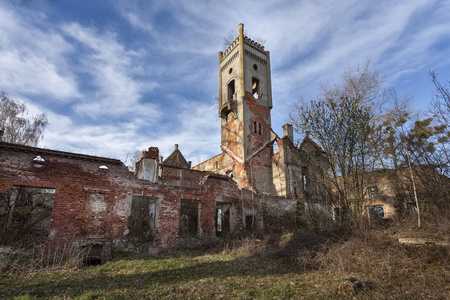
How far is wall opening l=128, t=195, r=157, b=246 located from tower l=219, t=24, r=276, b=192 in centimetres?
793

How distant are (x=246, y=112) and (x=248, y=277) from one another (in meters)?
16.6

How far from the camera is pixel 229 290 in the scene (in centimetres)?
604

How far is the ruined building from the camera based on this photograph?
10233 millimetres

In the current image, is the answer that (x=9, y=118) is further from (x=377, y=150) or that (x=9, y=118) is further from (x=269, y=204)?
(x=377, y=150)

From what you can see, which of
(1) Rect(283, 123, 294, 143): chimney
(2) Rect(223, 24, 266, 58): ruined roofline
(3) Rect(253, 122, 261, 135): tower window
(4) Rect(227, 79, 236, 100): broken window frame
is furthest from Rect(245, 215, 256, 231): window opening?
(2) Rect(223, 24, 266, 58): ruined roofline

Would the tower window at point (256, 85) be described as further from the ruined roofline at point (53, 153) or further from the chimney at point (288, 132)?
the ruined roofline at point (53, 153)

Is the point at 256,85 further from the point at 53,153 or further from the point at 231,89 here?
the point at 53,153

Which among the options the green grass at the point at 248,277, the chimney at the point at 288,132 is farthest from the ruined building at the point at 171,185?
the green grass at the point at 248,277

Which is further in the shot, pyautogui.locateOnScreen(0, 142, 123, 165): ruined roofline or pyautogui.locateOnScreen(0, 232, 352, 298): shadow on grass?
pyautogui.locateOnScreen(0, 142, 123, 165): ruined roofline

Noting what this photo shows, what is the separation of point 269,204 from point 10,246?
1321 centimetres

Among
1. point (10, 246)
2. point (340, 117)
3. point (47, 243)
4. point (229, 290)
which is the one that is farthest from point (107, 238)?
point (340, 117)

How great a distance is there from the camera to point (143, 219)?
15.3m

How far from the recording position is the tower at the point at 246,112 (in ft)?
69.5

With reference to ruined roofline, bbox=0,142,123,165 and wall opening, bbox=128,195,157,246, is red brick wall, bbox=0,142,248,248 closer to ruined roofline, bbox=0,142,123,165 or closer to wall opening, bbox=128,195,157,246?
ruined roofline, bbox=0,142,123,165
